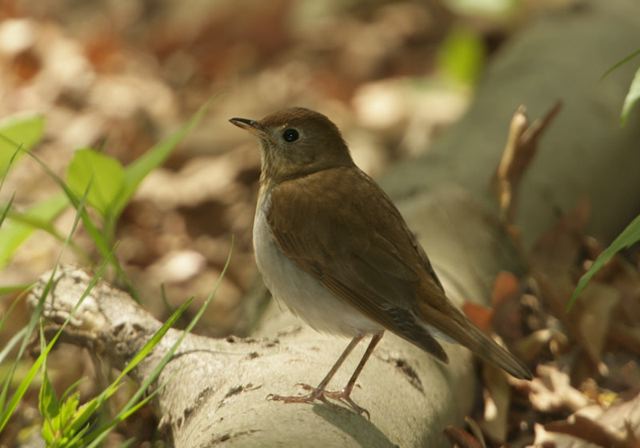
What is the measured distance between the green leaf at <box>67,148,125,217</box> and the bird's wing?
785 millimetres

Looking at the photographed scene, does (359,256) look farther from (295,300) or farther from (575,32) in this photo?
(575,32)

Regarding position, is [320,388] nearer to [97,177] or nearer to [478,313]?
[478,313]

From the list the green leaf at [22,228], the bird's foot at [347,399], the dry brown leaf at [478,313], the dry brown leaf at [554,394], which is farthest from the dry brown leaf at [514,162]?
the green leaf at [22,228]

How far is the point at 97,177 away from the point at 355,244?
1.26 meters

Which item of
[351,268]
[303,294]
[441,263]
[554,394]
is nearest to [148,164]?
[303,294]

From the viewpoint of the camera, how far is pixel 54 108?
25.3 feet

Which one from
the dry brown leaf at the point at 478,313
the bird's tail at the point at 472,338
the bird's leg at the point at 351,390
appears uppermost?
the bird's tail at the point at 472,338

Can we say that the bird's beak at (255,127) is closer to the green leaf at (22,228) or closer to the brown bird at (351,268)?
the brown bird at (351,268)

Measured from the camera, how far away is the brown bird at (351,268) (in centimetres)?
345

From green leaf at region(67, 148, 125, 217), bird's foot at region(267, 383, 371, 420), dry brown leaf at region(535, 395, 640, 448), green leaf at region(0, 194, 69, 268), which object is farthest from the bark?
green leaf at region(67, 148, 125, 217)

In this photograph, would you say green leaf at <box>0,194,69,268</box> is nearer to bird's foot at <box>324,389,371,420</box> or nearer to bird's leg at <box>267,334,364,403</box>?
bird's leg at <box>267,334,364,403</box>

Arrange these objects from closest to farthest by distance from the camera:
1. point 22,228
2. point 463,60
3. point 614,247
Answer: point 614,247
point 22,228
point 463,60

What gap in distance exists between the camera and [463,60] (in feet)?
25.1

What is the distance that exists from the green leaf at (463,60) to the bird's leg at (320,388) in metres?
4.29
